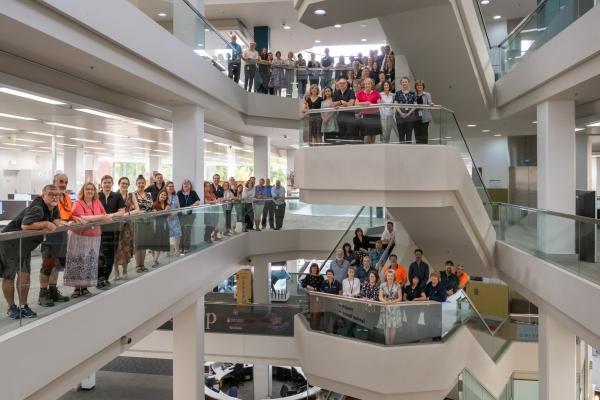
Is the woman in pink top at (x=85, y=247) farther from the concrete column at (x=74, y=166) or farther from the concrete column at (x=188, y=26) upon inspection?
the concrete column at (x=74, y=166)

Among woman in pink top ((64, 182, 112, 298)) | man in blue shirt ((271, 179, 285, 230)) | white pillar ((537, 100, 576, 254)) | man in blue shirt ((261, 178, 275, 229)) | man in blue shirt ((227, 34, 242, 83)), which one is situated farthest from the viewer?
man in blue shirt ((271, 179, 285, 230))

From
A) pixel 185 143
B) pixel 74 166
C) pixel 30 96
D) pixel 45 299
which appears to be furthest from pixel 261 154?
pixel 45 299

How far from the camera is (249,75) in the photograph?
49.5ft

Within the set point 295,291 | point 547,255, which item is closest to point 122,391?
point 295,291

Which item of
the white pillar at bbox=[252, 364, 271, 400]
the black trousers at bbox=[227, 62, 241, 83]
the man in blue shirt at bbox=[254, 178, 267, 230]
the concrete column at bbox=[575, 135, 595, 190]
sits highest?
the black trousers at bbox=[227, 62, 241, 83]

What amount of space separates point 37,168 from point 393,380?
46.2 feet

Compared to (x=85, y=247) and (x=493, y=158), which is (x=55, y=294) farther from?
(x=493, y=158)

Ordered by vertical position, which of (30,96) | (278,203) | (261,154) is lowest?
(278,203)

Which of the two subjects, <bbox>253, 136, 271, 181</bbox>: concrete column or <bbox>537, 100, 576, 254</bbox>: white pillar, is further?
<bbox>253, 136, 271, 181</bbox>: concrete column

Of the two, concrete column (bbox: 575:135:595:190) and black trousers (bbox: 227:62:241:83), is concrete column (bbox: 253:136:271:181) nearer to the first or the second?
black trousers (bbox: 227:62:241:83)

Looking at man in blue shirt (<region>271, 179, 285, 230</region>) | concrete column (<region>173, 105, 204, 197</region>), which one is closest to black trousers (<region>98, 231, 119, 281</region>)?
concrete column (<region>173, 105, 204, 197</region>)

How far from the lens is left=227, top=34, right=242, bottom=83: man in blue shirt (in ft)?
45.1

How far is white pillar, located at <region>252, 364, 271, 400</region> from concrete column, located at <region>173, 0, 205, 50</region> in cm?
1110

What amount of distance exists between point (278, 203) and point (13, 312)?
1052 cm
